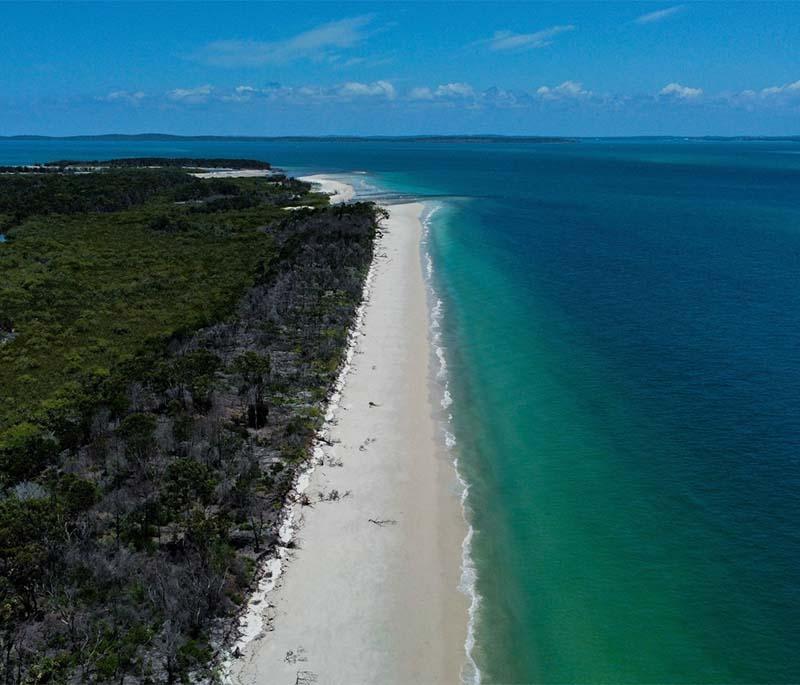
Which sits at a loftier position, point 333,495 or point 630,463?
point 333,495

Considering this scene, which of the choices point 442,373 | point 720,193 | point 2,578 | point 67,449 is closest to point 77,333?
point 67,449

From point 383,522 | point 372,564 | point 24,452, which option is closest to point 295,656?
point 372,564

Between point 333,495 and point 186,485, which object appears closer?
point 186,485

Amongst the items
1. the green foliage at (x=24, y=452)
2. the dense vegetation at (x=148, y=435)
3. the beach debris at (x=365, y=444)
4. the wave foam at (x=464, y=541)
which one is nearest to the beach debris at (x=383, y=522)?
the wave foam at (x=464, y=541)

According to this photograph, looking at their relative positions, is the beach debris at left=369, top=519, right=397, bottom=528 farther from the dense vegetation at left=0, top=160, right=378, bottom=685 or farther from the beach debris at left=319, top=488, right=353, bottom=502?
the dense vegetation at left=0, top=160, right=378, bottom=685

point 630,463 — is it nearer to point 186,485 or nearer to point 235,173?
point 186,485

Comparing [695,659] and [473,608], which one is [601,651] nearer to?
[695,659]

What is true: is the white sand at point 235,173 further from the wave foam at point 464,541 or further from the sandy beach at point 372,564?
the sandy beach at point 372,564
